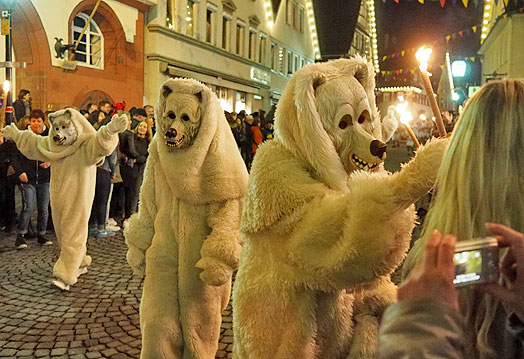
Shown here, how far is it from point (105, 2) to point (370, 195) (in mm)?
18022

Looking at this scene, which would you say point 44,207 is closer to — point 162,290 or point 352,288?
point 162,290

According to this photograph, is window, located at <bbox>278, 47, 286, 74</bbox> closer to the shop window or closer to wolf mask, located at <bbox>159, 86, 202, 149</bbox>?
the shop window

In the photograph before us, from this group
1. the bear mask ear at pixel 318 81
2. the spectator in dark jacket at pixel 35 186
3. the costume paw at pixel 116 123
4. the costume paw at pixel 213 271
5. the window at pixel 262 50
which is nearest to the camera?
the bear mask ear at pixel 318 81

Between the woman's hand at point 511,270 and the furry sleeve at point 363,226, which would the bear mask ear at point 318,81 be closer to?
the furry sleeve at point 363,226

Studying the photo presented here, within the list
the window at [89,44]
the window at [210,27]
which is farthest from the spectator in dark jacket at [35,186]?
the window at [210,27]

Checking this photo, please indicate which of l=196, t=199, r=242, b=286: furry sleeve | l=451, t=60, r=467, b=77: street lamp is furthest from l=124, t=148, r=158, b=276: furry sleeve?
l=451, t=60, r=467, b=77: street lamp

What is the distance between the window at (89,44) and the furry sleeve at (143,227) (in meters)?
14.8

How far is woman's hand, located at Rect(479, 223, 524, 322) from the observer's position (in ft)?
4.04

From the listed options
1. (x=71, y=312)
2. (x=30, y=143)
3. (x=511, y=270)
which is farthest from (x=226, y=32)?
(x=511, y=270)

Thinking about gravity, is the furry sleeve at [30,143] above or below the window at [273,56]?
below

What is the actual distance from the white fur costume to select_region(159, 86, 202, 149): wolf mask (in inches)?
106

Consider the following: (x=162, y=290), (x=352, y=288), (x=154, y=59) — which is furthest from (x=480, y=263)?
(x=154, y=59)

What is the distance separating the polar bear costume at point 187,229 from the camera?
11.3ft

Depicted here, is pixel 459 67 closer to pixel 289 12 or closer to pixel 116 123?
pixel 289 12
